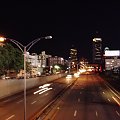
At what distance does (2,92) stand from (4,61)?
22.4m

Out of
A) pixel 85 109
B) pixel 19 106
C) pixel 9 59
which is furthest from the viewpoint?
pixel 9 59

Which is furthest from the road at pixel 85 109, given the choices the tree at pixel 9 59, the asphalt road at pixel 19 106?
the tree at pixel 9 59

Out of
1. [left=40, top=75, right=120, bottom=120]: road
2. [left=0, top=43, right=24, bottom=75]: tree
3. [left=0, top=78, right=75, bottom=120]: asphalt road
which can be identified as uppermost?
[left=0, top=43, right=24, bottom=75]: tree

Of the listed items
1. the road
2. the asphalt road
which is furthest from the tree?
the road

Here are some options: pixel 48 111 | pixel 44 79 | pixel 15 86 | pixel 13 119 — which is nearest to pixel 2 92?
pixel 15 86

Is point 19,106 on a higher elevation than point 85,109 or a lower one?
higher

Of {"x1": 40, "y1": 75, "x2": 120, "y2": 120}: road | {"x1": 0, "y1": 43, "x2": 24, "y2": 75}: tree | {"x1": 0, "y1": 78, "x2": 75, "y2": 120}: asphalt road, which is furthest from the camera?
{"x1": 0, "y1": 43, "x2": 24, "y2": 75}: tree

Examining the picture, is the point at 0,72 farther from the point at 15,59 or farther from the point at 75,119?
the point at 75,119

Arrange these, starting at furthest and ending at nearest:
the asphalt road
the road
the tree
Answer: the tree
the asphalt road
the road

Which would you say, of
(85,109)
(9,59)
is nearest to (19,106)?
(85,109)

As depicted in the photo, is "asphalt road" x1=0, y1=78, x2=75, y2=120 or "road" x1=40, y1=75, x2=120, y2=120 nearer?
"road" x1=40, y1=75, x2=120, y2=120

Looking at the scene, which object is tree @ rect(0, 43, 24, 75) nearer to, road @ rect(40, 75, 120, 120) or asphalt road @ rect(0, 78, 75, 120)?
asphalt road @ rect(0, 78, 75, 120)

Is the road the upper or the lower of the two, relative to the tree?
lower

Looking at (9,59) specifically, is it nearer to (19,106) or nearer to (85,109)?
(19,106)
